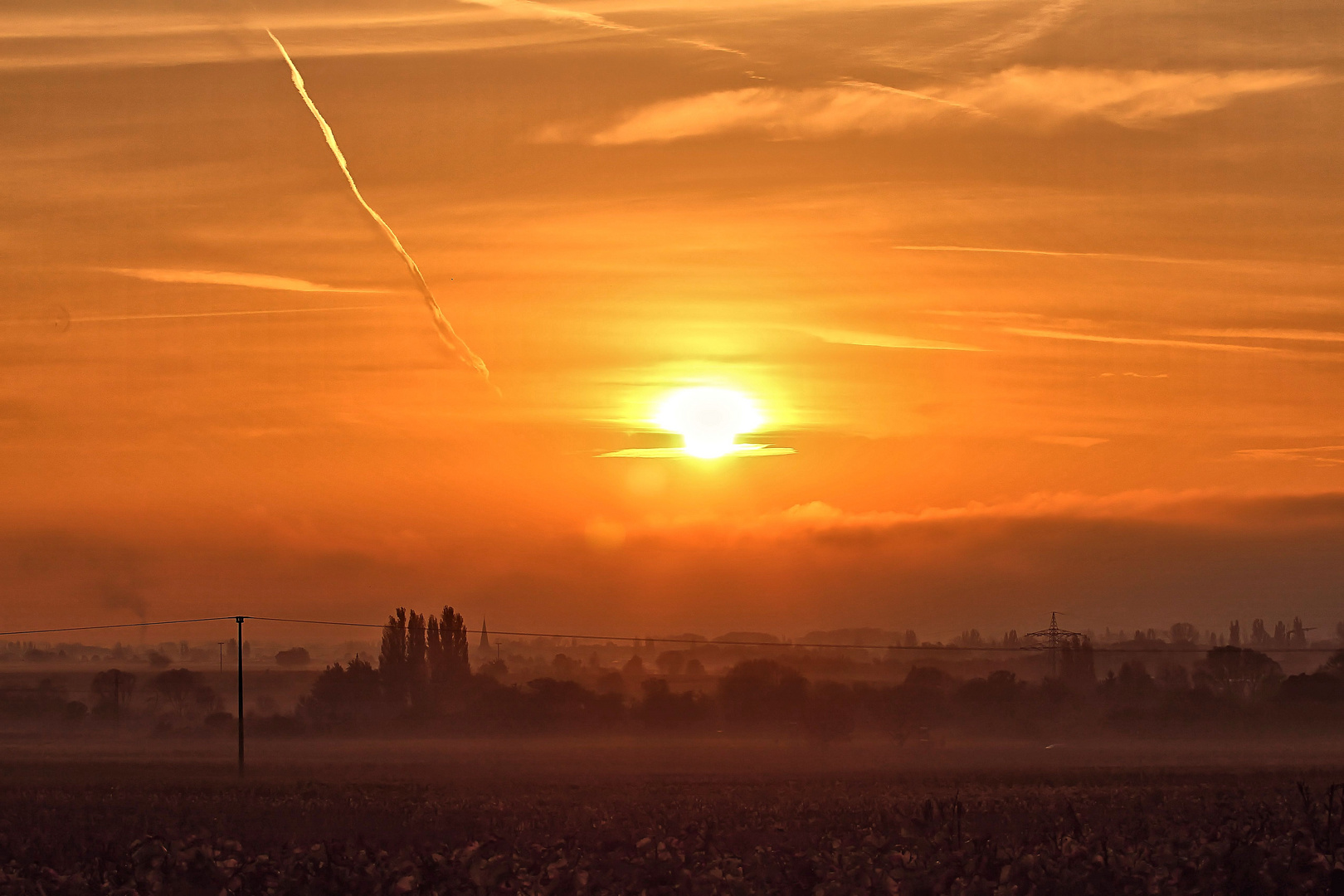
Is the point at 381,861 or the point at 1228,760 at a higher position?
the point at 381,861

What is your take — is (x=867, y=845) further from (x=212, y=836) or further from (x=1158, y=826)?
(x=212, y=836)

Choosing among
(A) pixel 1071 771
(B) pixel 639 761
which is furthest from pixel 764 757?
(A) pixel 1071 771

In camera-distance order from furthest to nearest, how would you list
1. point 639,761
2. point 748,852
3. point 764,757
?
point 764,757 → point 639,761 → point 748,852

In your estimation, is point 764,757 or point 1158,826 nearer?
point 1158,826

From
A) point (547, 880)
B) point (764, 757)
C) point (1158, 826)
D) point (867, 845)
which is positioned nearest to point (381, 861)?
point (547, 880)

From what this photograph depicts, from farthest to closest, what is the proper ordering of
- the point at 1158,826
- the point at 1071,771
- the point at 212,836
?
the point at 1071,771, the point at 212,836, the point at 1158,826

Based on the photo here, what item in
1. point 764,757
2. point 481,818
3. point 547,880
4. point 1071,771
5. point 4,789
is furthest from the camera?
point 764,757

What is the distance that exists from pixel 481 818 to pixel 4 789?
41.3 metres

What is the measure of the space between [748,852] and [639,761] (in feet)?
445

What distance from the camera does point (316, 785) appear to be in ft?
262

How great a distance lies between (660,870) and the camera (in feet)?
96.1

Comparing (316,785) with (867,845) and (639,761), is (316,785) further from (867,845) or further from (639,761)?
(639,761)

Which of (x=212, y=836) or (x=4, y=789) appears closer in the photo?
(x=212, y=836)

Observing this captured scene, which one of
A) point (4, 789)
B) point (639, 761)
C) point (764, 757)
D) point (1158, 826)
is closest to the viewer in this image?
point (1158, 826)
